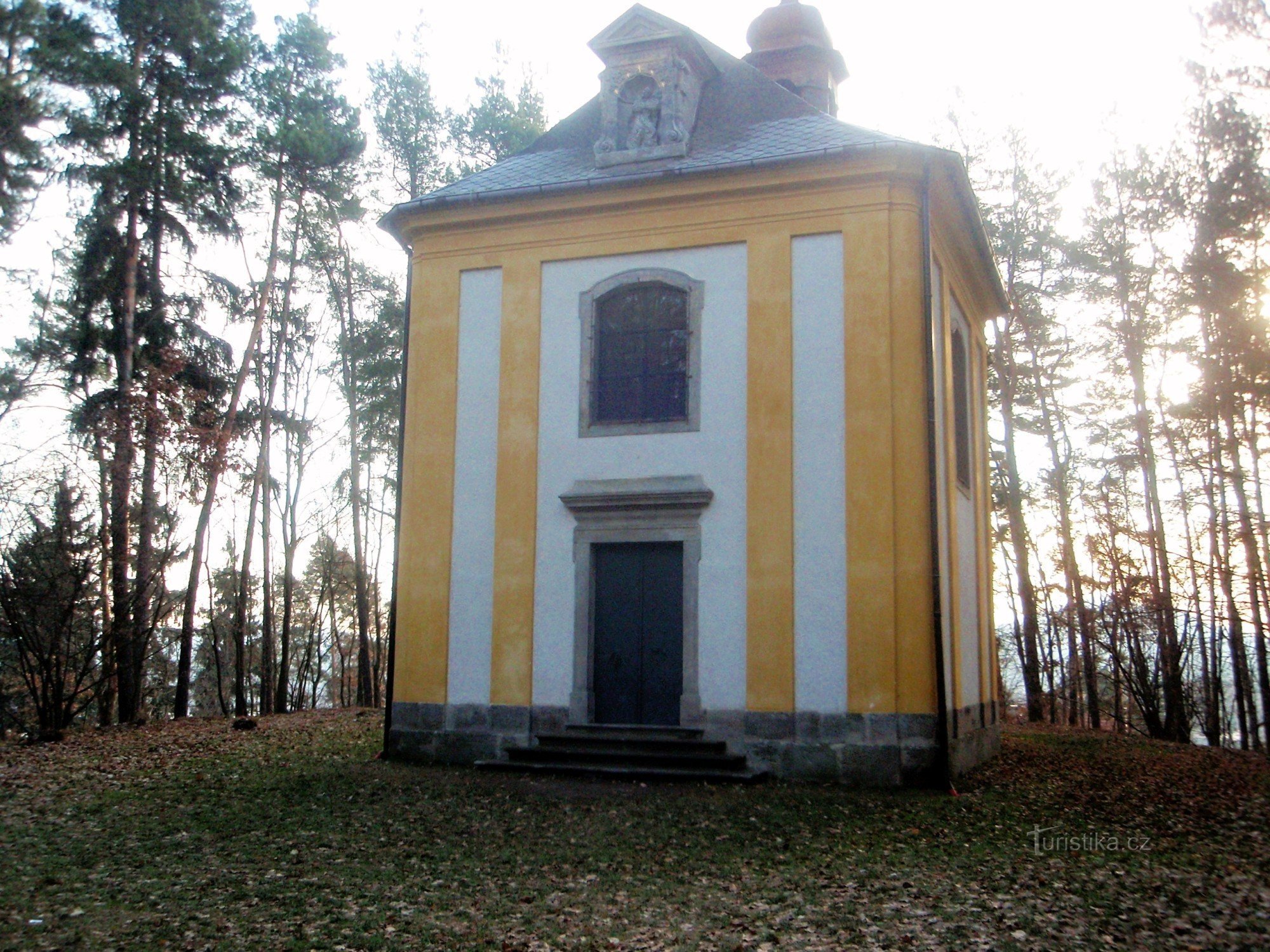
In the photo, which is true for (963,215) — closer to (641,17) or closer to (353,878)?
(641,17)

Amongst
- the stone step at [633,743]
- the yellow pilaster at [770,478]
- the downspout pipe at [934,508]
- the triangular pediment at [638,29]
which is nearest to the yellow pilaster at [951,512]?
the downspout pipe at [934,508]

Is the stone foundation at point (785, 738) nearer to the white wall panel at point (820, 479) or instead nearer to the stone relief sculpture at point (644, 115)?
the white wall panel at point (820, 479)

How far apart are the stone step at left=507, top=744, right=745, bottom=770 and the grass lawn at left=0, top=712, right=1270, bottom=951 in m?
0.53

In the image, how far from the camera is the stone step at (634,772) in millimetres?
10734

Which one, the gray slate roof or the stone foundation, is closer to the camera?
the stone foundation

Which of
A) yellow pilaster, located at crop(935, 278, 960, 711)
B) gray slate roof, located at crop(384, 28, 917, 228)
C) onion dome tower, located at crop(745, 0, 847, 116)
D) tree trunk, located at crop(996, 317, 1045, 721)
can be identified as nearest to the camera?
yellow pilaster, located at crop(935, 278, 960, 711)

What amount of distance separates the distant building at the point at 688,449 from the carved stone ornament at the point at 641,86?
32mm

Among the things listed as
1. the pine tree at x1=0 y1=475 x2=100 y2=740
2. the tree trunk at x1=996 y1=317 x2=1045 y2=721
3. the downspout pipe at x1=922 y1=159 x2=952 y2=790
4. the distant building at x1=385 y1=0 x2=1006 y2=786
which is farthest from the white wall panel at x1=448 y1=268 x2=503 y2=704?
the tree trunk at x1=996 y1=317 x2=1045 y2=721

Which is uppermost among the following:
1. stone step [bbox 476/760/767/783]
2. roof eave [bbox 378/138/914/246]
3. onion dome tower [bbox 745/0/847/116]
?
onion dome tower [bbox 745/0/847/116]

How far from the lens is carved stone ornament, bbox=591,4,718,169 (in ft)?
43.3

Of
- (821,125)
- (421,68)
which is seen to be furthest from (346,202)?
(821,125)

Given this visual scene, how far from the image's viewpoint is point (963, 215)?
13.2m

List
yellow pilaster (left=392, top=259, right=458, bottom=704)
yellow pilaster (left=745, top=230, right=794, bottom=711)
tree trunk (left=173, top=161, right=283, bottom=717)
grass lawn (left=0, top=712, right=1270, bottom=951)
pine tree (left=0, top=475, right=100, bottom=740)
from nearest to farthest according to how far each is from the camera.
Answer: grass lawn (left=0, top=712, right=1270, bottom=951) → yellow pilaster (left=745, top=230, right=794, bottom=711) → yellow pilaster (left=392, top=259, right=458, bottom=704) → pine tree (left=0, top=475, right=100, bottom=740) → tree trunk (left=173, top=161, right=283, bottom=717)

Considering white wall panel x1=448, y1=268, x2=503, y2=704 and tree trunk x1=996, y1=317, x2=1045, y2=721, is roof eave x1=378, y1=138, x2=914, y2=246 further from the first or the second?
tree trunk x1=996, y1=317, x2=1045, y2=721
